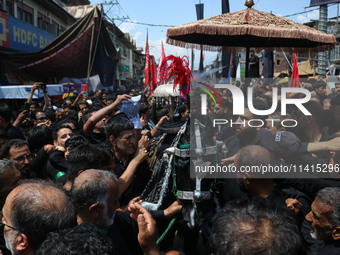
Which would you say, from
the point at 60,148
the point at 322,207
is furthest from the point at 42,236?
the point at 60,148

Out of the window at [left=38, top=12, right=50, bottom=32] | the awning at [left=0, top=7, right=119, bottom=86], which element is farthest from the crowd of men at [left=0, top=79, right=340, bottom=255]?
the window at [left=38, top=12, right=50, bottom=32]

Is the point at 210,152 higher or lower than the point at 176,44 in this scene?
lower

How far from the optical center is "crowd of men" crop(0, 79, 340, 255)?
4.65 ft

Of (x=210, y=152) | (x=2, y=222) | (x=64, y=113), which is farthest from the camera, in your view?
(x=64, y=113)

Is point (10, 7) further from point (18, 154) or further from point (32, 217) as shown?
point (32, 217)

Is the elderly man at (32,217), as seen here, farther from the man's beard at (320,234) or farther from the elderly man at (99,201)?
the man's beard at (320,234)

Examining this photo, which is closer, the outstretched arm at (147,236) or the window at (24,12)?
the outstretched arm at (147,236)

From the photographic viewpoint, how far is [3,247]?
1.77 meters

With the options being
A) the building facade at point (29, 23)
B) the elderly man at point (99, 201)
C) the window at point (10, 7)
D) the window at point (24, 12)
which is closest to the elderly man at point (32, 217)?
the elderly man at point (99, 201)

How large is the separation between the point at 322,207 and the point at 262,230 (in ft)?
2.54

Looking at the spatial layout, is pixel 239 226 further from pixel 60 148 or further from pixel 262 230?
pixel 60 148

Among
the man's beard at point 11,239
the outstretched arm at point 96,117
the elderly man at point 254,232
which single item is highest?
the outstretched arm at point 96,117

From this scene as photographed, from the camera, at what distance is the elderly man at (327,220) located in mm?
1857

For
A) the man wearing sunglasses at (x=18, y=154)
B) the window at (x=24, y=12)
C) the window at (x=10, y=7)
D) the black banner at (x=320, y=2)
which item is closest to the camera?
the man wearing sunglasses at (x=18, y=154)
